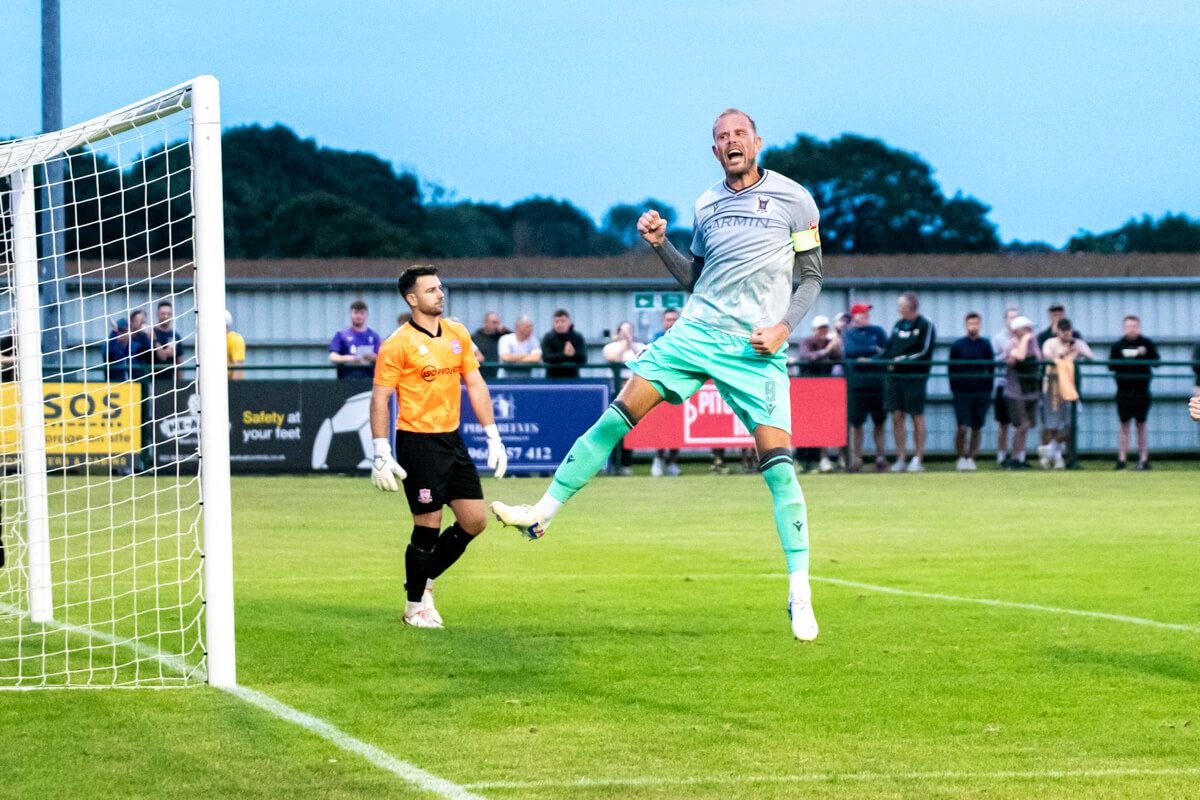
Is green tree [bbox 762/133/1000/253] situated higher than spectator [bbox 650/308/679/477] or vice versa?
green tree [bbox 762/133/1000/253]

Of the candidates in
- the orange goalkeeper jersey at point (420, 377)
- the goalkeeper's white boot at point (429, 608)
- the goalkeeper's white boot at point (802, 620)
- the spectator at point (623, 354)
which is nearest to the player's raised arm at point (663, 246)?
the goalkeeper's white boot at point (802, 620)

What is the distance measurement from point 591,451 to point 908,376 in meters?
15.9

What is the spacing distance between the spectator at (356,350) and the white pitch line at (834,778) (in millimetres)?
16154

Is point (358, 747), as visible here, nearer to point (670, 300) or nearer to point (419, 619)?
point (419, 619)

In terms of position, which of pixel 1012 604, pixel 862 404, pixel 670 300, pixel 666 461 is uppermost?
pixel 670 300

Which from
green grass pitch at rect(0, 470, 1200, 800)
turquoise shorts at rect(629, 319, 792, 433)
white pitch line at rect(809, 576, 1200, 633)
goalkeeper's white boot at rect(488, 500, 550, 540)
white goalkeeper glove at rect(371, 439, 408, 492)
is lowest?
white pitch line at rect(809, 576, 1200, 633)

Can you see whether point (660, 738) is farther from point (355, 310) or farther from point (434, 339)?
point (355, 310)

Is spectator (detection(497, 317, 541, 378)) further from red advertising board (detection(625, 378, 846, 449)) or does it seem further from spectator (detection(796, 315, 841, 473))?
spectator (detection(796, 315, 841, 473))

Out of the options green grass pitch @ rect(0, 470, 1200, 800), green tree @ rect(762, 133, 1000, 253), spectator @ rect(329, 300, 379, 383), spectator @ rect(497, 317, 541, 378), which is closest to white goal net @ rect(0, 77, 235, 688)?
green grass pitch @ rect(0, 470, 1200, 800)

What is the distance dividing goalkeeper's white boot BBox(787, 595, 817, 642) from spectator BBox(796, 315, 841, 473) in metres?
15.2

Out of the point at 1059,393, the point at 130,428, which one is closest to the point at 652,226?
the point at 130,428

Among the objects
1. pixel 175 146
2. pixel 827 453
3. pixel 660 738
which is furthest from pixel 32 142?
pixel 827 453

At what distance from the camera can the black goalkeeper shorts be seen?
8.55 m

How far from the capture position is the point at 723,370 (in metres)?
6.58
